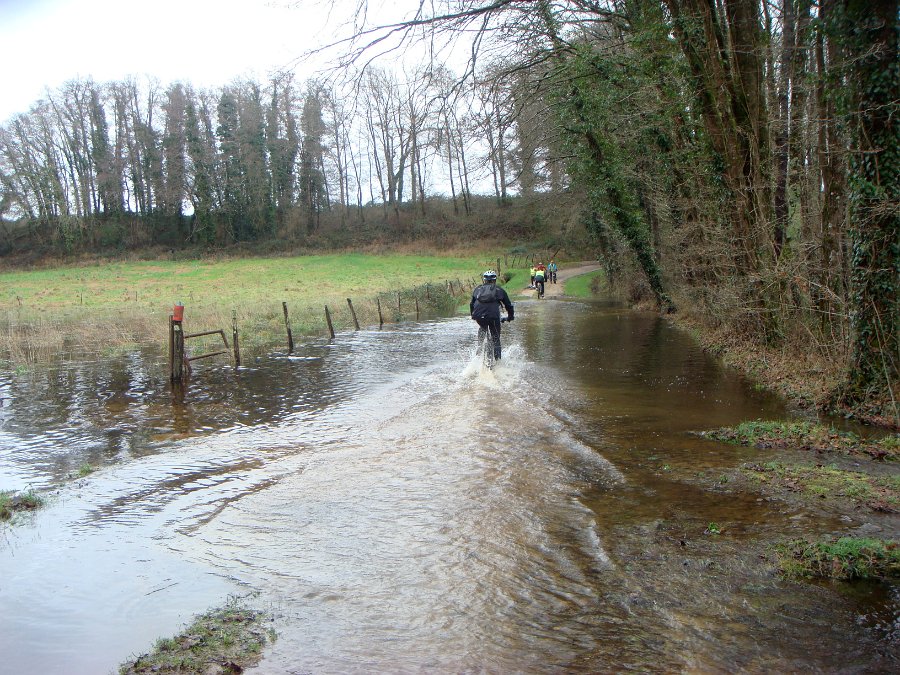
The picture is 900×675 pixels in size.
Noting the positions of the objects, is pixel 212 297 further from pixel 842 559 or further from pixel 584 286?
pixel 842 559

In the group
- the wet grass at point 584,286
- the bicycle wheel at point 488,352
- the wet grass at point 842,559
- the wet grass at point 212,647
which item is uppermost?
the wet grass at point 584,286

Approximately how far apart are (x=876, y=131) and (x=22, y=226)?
71866 mm

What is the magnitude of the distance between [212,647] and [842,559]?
434 centimetres

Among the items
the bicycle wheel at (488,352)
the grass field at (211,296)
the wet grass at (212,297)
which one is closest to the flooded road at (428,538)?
Answer: the bicycle wheel at (488,352)

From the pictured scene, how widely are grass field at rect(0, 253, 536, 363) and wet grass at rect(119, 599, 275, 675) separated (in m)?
15.9

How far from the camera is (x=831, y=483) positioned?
6.29m

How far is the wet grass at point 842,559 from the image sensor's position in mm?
4586

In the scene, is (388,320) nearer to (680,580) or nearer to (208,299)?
(208,299)

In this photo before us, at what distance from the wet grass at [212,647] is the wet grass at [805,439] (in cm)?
609

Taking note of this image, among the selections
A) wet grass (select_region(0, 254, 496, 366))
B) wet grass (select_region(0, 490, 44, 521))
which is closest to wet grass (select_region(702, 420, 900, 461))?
wet grass (select_region(0, 490, 44, 521))

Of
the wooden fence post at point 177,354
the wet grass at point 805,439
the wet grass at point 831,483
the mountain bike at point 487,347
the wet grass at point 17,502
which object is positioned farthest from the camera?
the mountain bike at point 487,347

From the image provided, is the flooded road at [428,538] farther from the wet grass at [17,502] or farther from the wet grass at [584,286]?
the wet grass at [584,286]

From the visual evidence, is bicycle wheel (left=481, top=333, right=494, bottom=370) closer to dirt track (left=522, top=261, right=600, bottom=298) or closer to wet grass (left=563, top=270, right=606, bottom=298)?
dirt track (left=522, top=261, right=600, bottom=298)

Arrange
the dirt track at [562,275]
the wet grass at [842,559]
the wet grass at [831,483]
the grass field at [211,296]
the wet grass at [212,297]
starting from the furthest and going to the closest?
the dirt track at [562,275]
the grass field at [211,296]
the wet grass at [212,297]
the wet grass at [831,483]
the wet grass at [842,559]
